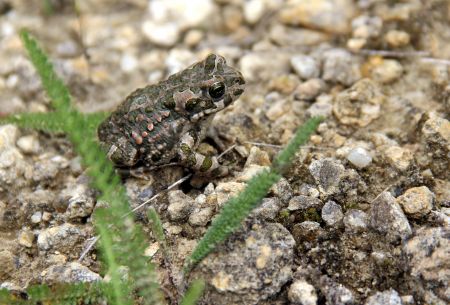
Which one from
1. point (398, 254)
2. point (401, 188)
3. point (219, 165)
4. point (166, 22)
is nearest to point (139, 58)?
point (166, 22)

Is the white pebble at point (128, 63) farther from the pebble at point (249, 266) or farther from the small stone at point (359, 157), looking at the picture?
the pebble at point (249, 266)

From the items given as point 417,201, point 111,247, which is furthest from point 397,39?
point 111,247

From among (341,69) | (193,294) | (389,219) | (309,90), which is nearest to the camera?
(193,294)

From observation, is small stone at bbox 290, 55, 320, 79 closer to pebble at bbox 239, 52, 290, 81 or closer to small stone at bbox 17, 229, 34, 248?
pebble at bbox 239, 52, 290, 81

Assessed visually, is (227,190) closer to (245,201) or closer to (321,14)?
(245,201)

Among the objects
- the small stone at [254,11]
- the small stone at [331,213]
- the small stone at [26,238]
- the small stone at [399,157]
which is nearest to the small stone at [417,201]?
the small stone at [399,157]

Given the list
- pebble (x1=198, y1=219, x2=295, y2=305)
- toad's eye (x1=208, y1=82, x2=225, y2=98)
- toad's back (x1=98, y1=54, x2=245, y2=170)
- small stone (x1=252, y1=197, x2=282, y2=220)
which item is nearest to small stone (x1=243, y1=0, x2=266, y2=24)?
toad's back (x1=98, y1=54, x2=245, y2=170)
